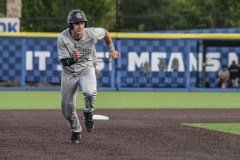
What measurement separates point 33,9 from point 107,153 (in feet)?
145

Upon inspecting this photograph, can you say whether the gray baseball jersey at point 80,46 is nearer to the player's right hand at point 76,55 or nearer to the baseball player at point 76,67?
the baseball player at point 76,67

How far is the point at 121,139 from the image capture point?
43.1 ft

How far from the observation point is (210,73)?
124 ft

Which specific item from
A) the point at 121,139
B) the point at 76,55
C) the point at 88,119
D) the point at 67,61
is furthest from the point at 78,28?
the point at 121,139

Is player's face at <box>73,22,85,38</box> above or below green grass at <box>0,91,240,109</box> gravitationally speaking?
above

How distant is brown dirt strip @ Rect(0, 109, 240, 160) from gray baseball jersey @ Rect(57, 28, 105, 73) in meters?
1.09

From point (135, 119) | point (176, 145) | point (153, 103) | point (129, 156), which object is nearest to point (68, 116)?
point (176, 145)

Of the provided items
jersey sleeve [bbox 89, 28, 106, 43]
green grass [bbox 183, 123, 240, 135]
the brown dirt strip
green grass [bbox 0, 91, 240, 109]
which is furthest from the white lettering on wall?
jersey sleeve [bbox 89, 28, 106, 43]

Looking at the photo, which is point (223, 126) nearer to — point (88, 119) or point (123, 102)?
point (88, 119)

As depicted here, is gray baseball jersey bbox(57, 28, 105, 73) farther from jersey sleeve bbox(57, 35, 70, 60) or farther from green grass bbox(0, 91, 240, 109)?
green grass bbox(0, 91, 240, 109)

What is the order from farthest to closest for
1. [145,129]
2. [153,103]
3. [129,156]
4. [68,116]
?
1. [153,103]
2. [145,129]
3. [68,116]
4. [129,156]

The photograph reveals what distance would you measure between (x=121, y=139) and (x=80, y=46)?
1.47m

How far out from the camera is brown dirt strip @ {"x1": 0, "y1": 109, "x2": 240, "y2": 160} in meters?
10.8

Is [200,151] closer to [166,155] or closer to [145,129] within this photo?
[166,155]
